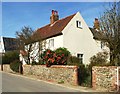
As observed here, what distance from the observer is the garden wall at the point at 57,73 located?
17547 millimetres

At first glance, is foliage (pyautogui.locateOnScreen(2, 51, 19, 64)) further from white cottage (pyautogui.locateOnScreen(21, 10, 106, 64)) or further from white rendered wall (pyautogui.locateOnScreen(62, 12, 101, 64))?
white rendered wall (pyautogui.locateOnScreen(62, 12, 101, 64))

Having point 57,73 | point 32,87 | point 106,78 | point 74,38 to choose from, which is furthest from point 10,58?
point 106,78

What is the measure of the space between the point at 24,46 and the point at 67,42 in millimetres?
5850

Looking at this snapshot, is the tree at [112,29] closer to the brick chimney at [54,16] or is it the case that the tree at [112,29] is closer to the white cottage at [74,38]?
the white cottage at [74,38]

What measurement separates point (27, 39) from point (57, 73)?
11851 mm

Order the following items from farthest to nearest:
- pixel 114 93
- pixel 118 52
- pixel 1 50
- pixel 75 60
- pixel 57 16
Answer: pixel 1 50, pixel 57 16, pixel 75 60, pixel 118 52, pixel 114 93

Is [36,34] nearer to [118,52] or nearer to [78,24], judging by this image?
[78,24]

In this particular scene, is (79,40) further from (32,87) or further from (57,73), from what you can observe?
(32,87)

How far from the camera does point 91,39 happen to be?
34.3 metres

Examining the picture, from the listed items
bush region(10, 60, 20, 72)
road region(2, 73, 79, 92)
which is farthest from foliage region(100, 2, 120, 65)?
bush region(10, 60, 20, 72)

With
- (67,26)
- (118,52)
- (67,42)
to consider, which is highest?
(67,26)

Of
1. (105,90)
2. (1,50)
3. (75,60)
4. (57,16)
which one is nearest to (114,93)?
(105,90)

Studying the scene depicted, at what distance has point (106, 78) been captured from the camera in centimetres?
1487

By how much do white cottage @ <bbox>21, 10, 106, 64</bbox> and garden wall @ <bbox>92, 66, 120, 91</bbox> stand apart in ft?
48.8
